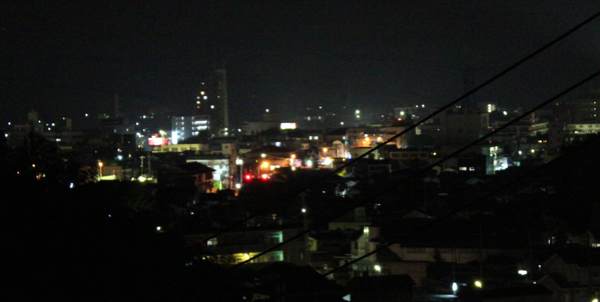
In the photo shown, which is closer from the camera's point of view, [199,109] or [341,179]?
[341,179]

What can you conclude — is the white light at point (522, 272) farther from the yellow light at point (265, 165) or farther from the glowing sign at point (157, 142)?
the glowing sign at point (157, 142)

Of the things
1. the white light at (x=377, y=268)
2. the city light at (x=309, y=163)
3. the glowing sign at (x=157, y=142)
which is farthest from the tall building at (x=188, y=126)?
the white light at (x=377, y=268)

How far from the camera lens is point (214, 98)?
27500mm

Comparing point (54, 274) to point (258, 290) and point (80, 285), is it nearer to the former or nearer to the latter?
point (80, 285)

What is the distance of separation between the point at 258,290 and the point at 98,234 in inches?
53.7

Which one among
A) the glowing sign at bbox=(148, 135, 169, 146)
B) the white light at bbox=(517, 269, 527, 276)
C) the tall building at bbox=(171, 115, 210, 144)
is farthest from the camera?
the tall building at bbox=(171, 115, 210, 144)

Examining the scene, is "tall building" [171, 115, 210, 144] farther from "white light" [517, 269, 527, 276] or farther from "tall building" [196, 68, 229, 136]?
"white light" [517, 269, 527, 276]

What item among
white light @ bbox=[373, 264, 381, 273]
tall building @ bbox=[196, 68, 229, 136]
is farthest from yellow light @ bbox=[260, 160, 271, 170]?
tall building @ bbox=[196, 68, 229, 136]

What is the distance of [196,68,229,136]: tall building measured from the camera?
2697cm

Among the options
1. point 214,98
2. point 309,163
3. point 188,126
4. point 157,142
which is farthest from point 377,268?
point 214,98

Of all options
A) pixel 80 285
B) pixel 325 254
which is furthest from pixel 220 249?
pixel 80 285

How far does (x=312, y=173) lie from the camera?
13.0 m

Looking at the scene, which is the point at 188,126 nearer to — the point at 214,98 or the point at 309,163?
the point at 214,98

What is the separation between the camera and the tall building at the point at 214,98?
88.5 ft
